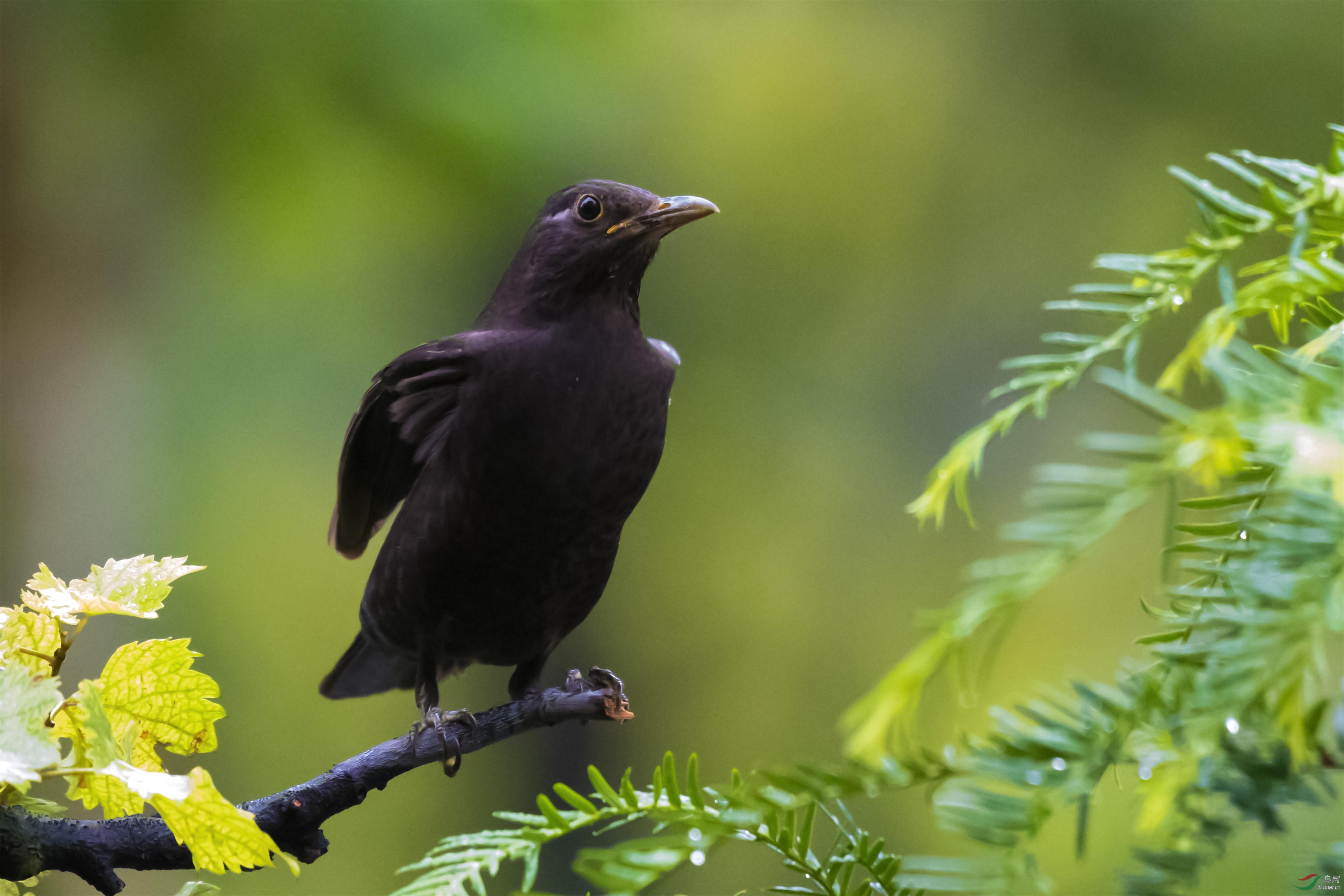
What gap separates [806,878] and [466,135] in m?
1.75

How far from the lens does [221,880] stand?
178 cm

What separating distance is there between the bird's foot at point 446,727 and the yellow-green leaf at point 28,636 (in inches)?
12.5

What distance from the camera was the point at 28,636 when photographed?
0.42 metres

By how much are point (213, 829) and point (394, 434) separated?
0.69 metres

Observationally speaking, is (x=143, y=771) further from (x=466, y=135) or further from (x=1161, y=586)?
(x=466, y=135)

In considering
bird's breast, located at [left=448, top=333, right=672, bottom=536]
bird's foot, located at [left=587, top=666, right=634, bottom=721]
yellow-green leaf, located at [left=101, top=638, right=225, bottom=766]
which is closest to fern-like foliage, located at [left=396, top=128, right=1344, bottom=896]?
yellow-green leaf, located at [left=101, top=638, right=225, bottom=766]

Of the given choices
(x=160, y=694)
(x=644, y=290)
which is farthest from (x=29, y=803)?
(x=644, y=290)

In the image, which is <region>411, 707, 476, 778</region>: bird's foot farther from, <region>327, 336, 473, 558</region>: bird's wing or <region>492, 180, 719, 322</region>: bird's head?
<region>492, 180, 719, 322</region>: bird's head

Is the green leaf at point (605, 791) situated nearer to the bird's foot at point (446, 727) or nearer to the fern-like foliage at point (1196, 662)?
the fern-like foliage at point (1196, 662)

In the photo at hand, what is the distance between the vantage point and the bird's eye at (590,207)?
39.9 inches

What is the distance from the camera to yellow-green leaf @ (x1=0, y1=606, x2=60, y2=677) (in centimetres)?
42

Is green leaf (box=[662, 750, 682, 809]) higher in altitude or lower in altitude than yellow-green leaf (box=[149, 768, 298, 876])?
higher

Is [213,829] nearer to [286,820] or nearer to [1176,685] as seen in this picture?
[286,820]

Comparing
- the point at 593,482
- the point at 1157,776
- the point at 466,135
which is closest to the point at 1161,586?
the point at 1157,776
